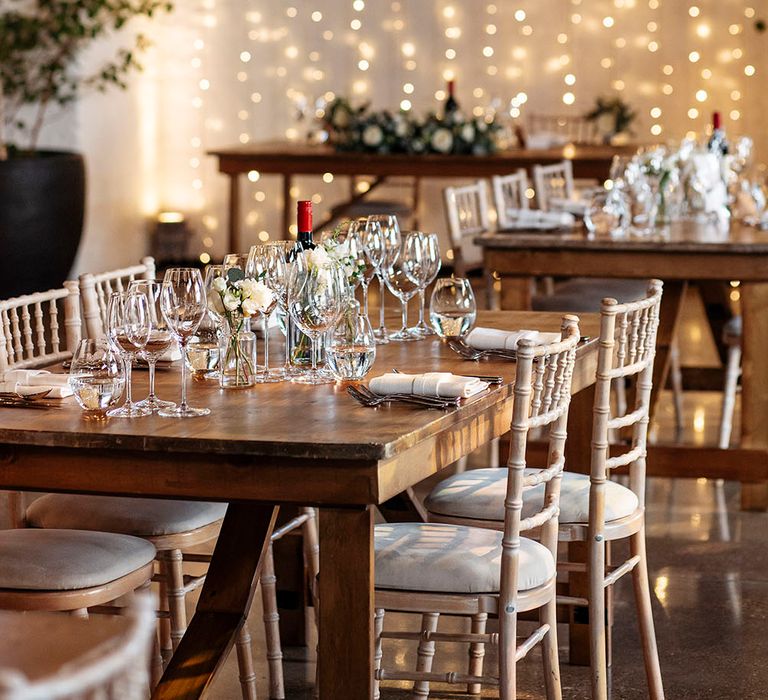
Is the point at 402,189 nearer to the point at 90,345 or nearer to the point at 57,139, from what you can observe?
the point at 57,139

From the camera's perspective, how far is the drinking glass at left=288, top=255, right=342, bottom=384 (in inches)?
101

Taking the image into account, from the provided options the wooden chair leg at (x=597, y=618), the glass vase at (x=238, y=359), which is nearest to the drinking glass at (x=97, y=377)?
the glass vase at (x=238, y=359)

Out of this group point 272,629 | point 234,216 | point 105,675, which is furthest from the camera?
point 234,216

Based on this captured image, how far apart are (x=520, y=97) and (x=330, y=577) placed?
24.8 feet

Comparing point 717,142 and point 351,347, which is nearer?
point 351,347

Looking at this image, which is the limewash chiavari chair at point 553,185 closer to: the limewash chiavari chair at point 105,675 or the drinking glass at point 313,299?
the drinking glass at point 313,299

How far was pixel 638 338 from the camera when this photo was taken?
2844 millimetres

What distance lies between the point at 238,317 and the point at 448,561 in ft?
1.97

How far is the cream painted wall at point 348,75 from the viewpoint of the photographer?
912 cm

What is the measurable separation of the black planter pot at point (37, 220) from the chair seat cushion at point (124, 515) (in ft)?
16.2

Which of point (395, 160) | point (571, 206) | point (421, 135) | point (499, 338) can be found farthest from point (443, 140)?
point (499, 338)

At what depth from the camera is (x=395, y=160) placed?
7543 mm

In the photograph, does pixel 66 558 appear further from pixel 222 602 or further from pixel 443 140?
pixel 443 140

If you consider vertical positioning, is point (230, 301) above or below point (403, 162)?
below
